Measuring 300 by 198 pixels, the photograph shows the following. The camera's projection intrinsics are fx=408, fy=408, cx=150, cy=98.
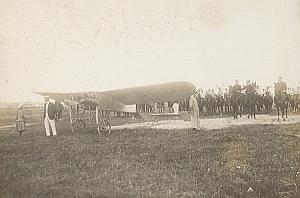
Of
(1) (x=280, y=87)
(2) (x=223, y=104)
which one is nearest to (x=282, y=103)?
(1) (x=280, y=87)

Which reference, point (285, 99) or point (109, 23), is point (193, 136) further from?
point (109, 23)

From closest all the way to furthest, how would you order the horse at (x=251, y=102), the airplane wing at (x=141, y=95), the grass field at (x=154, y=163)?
the grass field at (x=154, y=163), the airplane wing at (x=141, y=95), the horse at (x=251, y=102)

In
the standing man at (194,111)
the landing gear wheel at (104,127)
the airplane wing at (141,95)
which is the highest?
the airplane wing at (141,95)

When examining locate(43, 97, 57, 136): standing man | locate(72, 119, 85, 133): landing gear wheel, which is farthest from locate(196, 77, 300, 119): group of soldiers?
locate(43, 97, 57, 136): standing man

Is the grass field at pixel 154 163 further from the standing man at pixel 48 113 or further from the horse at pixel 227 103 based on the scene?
the horse at pixel 227 103

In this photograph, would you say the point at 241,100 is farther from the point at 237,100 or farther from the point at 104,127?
the point at 104,127

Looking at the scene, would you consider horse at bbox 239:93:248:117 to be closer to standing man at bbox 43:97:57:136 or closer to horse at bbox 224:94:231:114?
horse at bbox 224:94:231:114

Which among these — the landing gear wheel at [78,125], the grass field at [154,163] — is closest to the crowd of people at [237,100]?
the grass field at [154,163]
